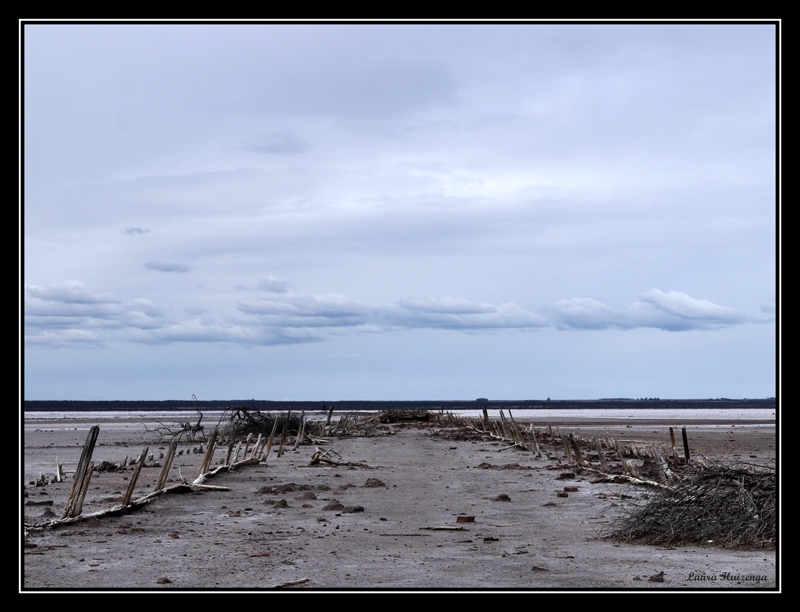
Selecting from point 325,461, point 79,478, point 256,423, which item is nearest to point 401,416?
point 256,423

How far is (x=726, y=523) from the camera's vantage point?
32.4 ft

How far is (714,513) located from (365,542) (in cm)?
437

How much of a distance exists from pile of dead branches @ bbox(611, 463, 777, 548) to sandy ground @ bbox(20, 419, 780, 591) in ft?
1.05

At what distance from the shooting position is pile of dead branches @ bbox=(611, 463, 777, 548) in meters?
9.59

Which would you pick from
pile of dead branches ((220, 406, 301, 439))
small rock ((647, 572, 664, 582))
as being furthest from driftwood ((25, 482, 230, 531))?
pile of dead branches ((220, 406, 301, 439))

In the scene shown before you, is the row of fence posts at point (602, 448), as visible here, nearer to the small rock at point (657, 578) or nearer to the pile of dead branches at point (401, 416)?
the small rock at point (657, 578)

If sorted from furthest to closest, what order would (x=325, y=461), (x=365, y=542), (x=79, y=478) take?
(x=325, y=461) < (x=79, y=478) < (x=365, y=542)

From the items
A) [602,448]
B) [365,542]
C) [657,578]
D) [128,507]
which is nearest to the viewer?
[657,578]

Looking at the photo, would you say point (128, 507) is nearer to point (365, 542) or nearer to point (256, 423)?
point (365, 542)

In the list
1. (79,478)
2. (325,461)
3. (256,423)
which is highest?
(79,478)

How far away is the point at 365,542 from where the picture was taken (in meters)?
10.3
